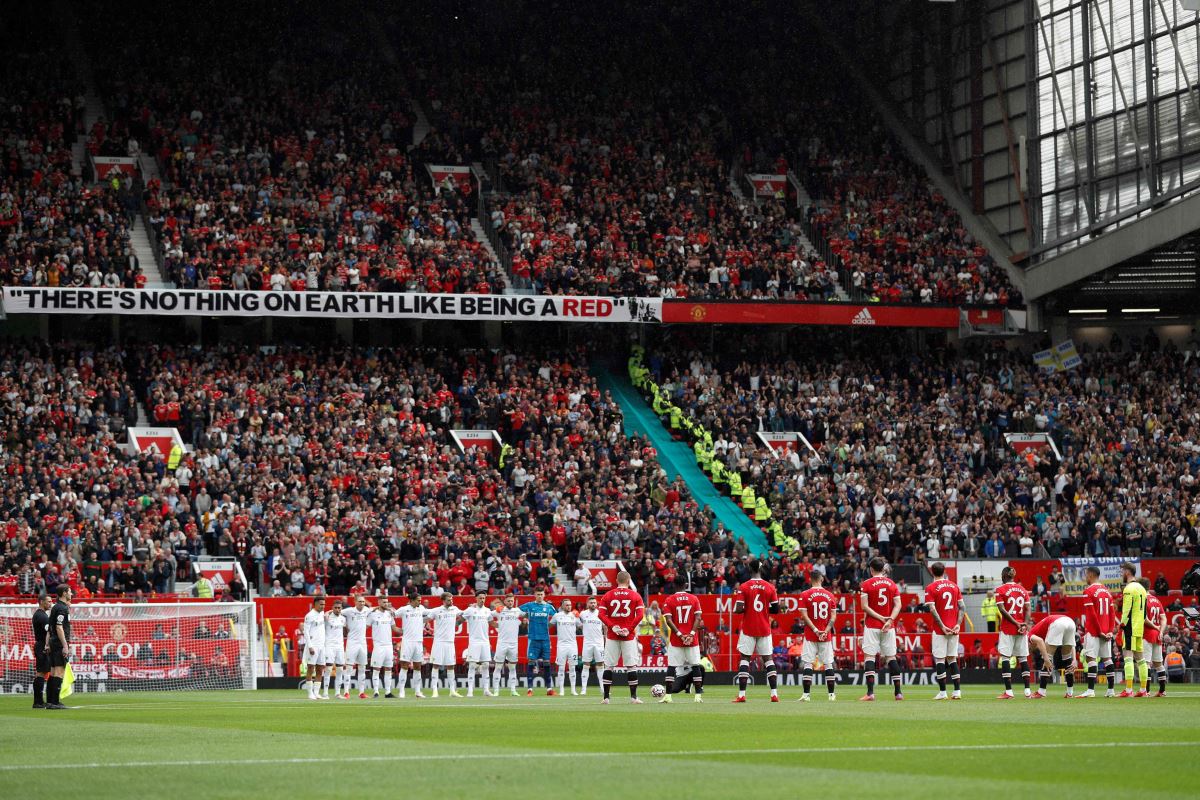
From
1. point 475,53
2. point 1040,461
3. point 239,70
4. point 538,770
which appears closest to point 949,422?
point 1040,461

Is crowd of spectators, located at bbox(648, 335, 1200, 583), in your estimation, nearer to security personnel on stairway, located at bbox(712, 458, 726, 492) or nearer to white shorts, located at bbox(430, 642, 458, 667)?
security personnel on stairway, located at bbox(712, 458, 726, 492)

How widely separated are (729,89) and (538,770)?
53960mm

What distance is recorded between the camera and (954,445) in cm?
5144

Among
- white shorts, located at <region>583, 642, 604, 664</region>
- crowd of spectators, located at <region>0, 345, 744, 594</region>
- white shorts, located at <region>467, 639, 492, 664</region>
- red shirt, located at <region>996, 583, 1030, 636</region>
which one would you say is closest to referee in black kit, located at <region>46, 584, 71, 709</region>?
white shorts, located at <region>467, 639, 492, 664</region>

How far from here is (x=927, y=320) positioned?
184 feet

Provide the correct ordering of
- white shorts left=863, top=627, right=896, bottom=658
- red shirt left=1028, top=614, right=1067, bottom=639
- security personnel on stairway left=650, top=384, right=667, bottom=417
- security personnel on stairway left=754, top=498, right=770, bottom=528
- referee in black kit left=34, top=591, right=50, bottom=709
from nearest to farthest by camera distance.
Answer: referee in black kit left=34, top=591, right=50, bottom=709 → white shorts left=863, top=627, right=896, bottom=658 → red shirt left=1028, top=614, right=1067, bottom=639 → security personnel on stairway left=754, top=498, right=770, bottom=528 → security personnel on stairway left=650, top=384, right=667, bottom=417

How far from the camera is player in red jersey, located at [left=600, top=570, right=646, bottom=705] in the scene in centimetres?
2511

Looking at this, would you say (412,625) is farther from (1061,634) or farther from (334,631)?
(1061,634)

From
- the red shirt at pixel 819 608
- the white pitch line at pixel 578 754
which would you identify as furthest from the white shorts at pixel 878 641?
the white pitch line at pixel 578 754

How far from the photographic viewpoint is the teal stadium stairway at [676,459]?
47.8 metres

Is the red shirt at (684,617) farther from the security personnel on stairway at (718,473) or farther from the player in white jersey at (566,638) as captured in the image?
the security personnel on stairway at (718,473)

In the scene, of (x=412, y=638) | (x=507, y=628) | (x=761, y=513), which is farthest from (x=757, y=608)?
(x=761, y=513)

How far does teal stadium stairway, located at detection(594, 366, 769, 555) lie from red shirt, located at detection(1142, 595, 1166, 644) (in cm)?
2069

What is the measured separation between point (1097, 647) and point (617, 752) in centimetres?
1381
